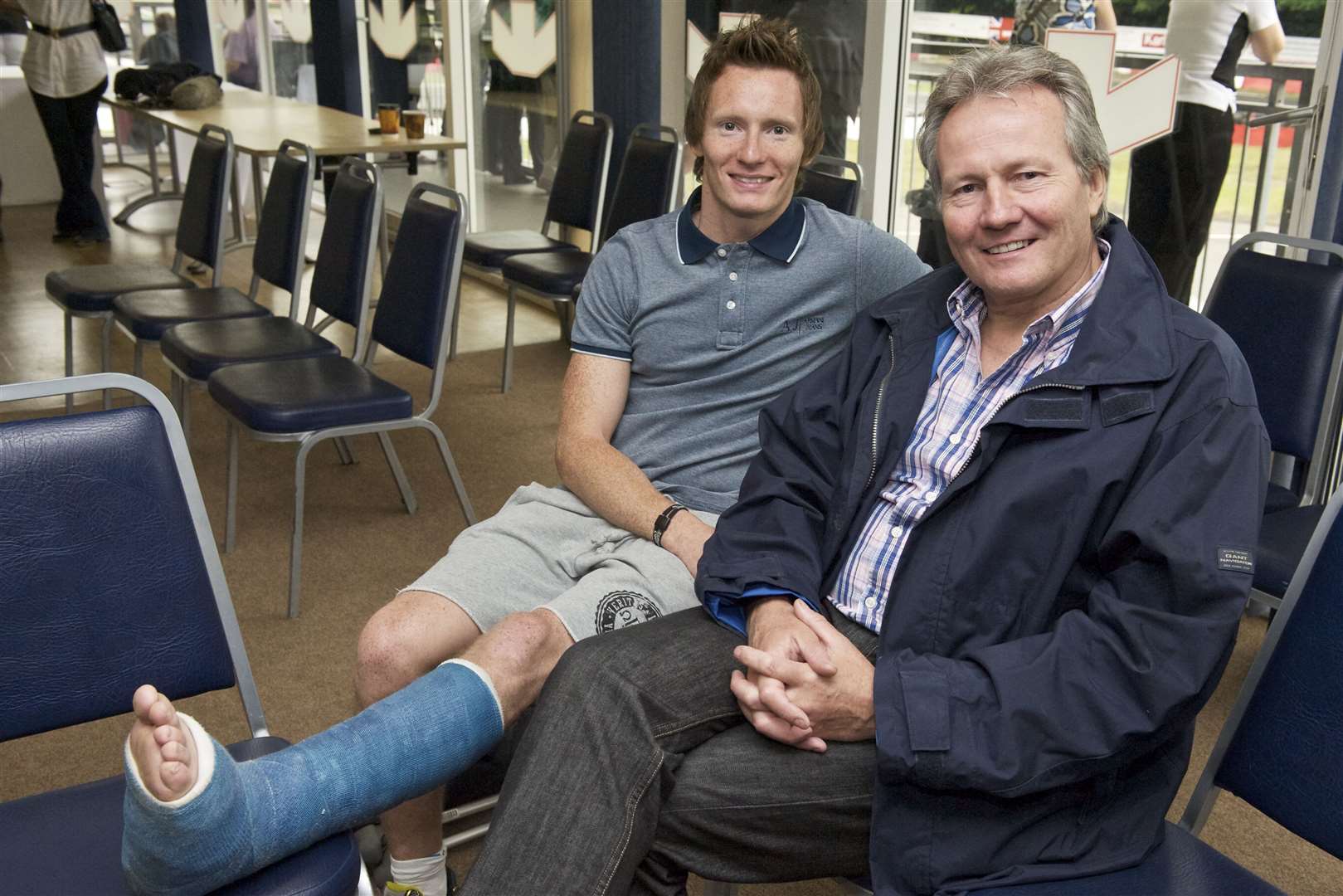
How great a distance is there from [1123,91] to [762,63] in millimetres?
1711

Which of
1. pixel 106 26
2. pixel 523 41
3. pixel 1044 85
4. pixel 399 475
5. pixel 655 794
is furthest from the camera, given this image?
pixel 106 26

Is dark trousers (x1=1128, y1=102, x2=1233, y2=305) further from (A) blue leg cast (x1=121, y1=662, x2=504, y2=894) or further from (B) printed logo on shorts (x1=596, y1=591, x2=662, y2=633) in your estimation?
(A) blue leg cast (x1=121, y1=662, x2=504, y2=894)

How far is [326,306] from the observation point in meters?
3.28

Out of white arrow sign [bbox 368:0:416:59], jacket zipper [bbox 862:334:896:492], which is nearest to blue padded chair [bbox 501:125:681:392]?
jacket zipper [bbox 862:334:896:492]

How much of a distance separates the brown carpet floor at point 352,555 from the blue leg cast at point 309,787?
227 mm

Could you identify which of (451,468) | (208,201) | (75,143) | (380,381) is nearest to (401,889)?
(451,468)

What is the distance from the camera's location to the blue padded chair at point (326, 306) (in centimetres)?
309

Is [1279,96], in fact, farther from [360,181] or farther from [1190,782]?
[360,181]

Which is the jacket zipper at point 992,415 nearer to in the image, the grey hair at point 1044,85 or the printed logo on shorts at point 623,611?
the grey hair at point 1044,85

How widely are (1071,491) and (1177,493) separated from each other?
0.34ft

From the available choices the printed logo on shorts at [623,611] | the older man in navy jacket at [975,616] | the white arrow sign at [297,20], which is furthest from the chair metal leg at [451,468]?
the white arrow sign at [297,20]

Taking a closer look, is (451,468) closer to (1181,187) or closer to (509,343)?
(509,343)

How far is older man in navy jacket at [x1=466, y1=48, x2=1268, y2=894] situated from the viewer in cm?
120

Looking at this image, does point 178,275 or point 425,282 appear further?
point 178,275
